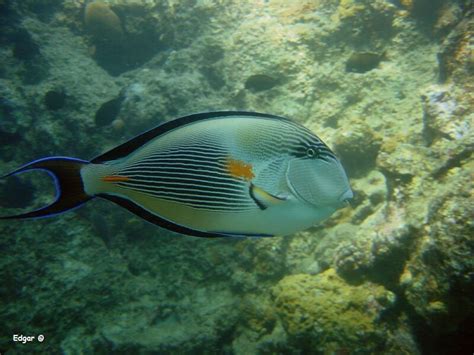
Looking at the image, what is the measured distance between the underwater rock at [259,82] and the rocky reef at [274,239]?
1.1 inches

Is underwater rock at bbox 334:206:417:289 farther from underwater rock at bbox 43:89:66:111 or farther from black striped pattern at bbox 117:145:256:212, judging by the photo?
underwater rock at bbox 43:89:66:111

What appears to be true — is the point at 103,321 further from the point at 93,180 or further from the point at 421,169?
the point at 421,169

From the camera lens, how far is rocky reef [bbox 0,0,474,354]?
10.6 feet

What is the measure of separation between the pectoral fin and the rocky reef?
2085mm

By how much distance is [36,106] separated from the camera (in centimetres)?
618

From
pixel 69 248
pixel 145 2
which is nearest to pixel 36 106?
pixel 69 248

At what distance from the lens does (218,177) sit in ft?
3.12

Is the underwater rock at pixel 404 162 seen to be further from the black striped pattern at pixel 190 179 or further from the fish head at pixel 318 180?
the black striped pattern at pixel 190 179

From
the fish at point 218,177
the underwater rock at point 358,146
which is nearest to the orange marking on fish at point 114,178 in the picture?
the fish at point 218,177

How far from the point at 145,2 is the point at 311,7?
4127 mm

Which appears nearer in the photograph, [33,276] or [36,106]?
[33,276]

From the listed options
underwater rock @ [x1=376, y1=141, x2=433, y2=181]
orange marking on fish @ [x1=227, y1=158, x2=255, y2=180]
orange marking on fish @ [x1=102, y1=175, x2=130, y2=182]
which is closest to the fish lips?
orange marking on fish @ [x1=227, y1=158, x2=255, y2=180]

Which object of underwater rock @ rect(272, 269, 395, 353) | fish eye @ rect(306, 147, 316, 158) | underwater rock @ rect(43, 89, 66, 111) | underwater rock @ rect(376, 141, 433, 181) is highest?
fish eye @ rect(306, 147, 316, 158)

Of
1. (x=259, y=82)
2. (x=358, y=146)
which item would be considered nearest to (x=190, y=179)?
(x=358, y=146)
